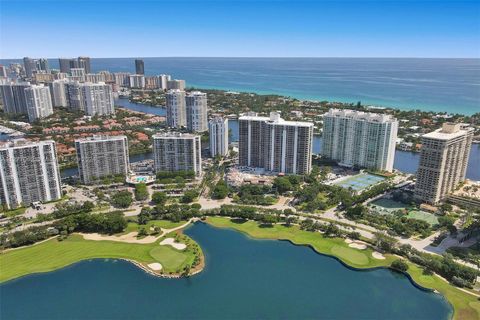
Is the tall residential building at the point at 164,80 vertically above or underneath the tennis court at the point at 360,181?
above

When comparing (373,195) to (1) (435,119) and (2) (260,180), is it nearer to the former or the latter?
(2) (260,180)

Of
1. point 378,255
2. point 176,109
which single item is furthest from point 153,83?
point 378,255

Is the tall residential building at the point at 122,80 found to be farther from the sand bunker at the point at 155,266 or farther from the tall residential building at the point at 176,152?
the sand bunker at the point at 155,266

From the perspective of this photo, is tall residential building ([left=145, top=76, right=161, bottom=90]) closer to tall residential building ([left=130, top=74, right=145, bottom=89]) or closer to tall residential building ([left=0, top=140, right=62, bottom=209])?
tall residential building ([left=130, top=74, right=145, bottom=89])

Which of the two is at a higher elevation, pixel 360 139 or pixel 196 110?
pixel 196 110

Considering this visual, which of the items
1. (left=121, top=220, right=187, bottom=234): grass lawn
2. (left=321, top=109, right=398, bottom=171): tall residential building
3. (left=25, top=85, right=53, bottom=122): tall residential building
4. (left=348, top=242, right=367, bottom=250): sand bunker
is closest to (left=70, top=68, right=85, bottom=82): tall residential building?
(left=25, top=85, right=53, bottom=122): tall residential building

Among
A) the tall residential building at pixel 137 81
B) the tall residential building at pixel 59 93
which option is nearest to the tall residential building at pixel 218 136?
the tall residential building at pixel 59 93

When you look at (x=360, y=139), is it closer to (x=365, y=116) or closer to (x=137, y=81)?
(x=365, y=116)
